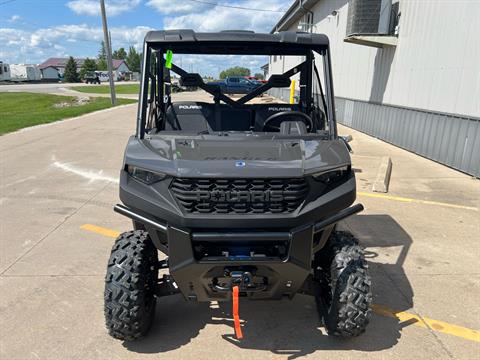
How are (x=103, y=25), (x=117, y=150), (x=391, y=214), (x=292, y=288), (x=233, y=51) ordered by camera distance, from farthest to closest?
(x=103, y=25) < (x=117, y=150) < (x=391, y=214) < (x=233, y=51) < (x=292, y=288)

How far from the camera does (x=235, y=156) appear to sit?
2.66m

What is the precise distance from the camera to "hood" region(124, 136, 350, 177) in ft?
8.22

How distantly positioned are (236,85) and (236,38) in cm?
152

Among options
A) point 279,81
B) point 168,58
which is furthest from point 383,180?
point 168,58

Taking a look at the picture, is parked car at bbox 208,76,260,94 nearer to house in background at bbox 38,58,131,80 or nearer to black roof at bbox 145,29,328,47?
black roof at bbox 145,29,328,47

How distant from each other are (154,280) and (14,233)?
2.91 metres

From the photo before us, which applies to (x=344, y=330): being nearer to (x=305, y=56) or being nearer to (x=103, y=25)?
(x=305, y=56)

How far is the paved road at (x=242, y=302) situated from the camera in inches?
118

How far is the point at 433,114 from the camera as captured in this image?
9.78 m

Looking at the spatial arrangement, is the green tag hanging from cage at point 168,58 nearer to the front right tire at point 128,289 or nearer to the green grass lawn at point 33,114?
the front right tire at point 128,289

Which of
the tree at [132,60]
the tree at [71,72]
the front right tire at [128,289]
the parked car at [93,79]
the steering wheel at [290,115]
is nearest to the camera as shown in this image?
the front right tire at [128,289]

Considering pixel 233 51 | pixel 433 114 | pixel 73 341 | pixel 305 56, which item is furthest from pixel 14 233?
pixel 433 114

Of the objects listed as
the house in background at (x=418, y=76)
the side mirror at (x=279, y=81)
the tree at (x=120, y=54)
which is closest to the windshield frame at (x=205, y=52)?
the side mirror at (x=279, y=81)

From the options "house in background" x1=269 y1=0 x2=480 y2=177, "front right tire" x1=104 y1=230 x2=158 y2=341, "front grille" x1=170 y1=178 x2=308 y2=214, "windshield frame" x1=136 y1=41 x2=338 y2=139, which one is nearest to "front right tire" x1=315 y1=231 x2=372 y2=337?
"front grille" x1=170 y1=178 x2=308 y2=214
